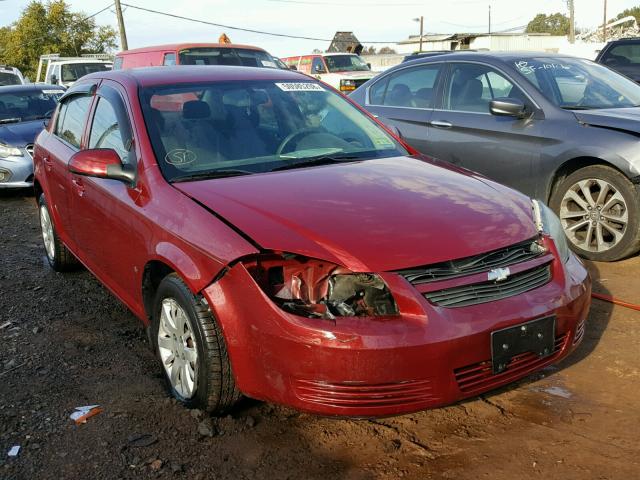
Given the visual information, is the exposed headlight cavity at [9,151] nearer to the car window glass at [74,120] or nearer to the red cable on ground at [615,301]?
the car window glass at [74,120]

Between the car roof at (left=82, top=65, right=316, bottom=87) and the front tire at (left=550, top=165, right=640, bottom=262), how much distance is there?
2342 millimetres

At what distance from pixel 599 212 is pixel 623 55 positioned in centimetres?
761

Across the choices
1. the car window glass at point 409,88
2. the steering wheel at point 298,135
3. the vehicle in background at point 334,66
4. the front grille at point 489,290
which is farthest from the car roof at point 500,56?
the vehicle in background at point 334,66

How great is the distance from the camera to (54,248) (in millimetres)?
5449

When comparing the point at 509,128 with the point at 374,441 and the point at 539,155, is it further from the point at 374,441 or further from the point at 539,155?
the point at 374,441

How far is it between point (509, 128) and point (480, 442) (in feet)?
11.4

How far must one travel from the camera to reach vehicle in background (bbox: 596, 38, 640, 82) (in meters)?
11.2

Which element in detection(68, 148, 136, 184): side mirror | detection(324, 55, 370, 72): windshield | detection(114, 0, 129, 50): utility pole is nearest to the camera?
detection(68, 148, 136, 184): side mirror

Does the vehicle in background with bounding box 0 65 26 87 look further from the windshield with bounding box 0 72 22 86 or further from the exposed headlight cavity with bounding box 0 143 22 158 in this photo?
the exposed headlight cavity with bounding box 0 143 22 158

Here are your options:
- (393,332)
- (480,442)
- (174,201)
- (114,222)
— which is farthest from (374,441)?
(114,222)

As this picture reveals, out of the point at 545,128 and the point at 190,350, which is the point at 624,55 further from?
the point at 190,350

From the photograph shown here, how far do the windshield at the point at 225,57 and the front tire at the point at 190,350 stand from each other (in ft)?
28.2

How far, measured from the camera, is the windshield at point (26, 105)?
10.4 metres

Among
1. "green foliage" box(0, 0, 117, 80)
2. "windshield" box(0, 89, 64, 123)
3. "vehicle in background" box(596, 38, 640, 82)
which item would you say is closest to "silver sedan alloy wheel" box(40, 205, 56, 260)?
"windshield" box(0, 89, 64, 123)
